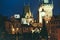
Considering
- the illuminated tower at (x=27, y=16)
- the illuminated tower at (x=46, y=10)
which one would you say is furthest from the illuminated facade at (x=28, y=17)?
the illuminated tower at (x=46, y=10)

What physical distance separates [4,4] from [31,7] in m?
0.32

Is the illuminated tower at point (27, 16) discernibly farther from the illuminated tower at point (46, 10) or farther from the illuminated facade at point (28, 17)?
the illuminated tower at point (46, 10)

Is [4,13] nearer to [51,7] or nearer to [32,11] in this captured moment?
[32,11]

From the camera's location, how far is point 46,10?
3.02 meters

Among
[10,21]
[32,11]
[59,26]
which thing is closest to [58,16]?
[59,26]

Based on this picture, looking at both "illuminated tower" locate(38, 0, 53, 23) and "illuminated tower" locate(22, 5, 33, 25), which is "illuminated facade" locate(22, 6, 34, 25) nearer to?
"illuminated tower" locate(22, 5, 33, 25)

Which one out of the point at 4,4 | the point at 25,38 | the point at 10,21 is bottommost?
the point at 25,38

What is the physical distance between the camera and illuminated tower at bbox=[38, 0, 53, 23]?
2936 millimetres

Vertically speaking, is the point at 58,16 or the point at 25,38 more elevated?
the point at 58,16

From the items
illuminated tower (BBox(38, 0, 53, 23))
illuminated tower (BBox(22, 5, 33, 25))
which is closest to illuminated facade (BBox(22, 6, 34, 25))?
illuminated tower (BBox(22, 5, 33, 25))

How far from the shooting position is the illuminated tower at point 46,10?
116 inches

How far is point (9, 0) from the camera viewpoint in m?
2.97

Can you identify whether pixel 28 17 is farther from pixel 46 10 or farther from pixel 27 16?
pixel 46 10

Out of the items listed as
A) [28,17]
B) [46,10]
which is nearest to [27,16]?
[28,17]
